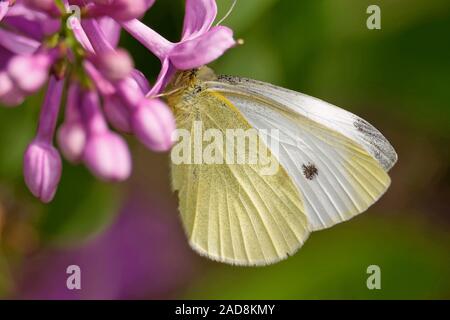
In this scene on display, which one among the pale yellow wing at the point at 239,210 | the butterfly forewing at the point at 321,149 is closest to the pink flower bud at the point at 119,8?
the butterfly forewing at the point at 321,149

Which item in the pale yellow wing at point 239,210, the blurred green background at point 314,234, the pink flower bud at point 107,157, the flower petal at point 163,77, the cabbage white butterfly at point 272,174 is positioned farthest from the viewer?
the blurred green background at point 314,234

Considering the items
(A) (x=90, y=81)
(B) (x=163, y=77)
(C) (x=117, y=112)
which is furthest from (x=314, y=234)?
(A) (x=90, y=81)

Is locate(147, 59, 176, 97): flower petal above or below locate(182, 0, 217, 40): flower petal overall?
below

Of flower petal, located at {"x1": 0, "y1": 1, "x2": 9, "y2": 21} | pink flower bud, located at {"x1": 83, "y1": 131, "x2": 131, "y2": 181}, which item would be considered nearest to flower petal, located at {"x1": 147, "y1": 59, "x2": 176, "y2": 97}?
pink flower bud, located at {"x1": 83, "y1": 131, "x2": 131, "y2": 181}

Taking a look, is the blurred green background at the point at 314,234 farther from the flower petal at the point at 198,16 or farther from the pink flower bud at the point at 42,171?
the pink flower bud at the point at 42,171

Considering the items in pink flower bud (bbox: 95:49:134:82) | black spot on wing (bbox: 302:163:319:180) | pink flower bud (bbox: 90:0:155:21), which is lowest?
pink flower bud (bbox: 95:49:134:82)

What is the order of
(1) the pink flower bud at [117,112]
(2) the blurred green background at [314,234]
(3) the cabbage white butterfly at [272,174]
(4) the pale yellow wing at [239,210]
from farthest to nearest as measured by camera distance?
1. (2) the blurred green background at [314,234]
2. (4) the pale yellow wing at [239,210]
3. (3) the cabbage white butterfly at [272,174]
4. (1) the pink flower bud at [117,112]

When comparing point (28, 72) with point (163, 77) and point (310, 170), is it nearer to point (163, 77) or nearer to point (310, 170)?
point (163, 77)

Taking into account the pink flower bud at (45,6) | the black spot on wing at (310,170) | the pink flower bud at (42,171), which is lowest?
the pink flower bud at (42,171)

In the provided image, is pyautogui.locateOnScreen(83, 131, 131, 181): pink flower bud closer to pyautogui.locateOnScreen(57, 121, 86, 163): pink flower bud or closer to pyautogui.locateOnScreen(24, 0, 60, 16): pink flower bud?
pyautogui.locateOnScreen(57, 121, 86, 163): pink flower bud
